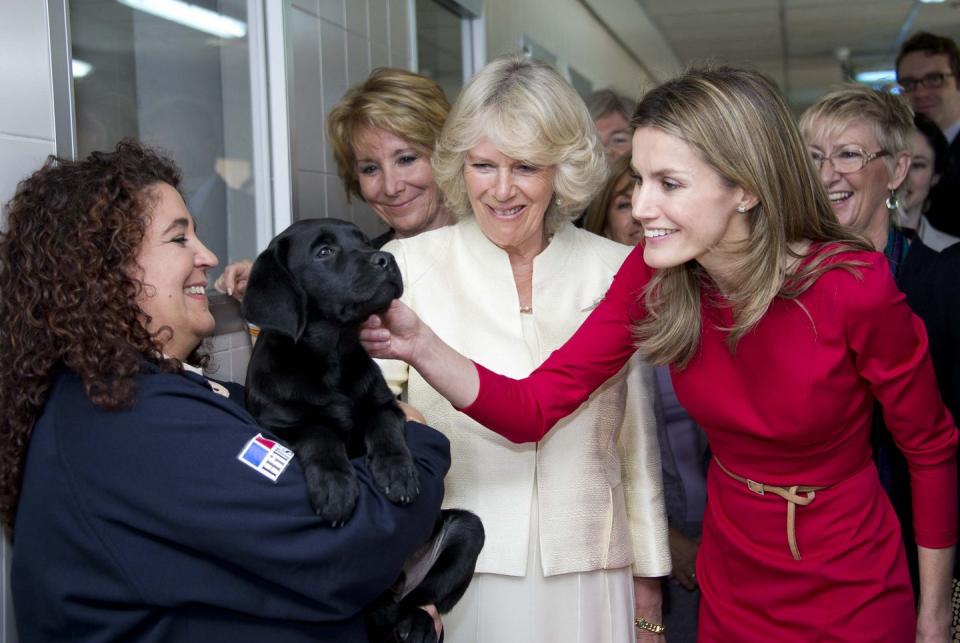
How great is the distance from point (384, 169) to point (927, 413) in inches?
59.3

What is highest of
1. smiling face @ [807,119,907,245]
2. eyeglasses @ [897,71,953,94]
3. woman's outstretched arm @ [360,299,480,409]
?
eyeglasses @ [897,71,953,94]

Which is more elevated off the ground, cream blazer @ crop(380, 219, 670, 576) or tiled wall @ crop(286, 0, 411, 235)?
tiled wall @ crop(286, 0, 411, 235)

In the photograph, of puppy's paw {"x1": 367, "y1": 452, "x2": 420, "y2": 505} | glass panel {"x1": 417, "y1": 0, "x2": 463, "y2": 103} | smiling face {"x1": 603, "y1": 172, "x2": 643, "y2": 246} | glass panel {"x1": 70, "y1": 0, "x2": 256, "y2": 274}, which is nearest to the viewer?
puppy's paw {"x1": 367, "y1": 452, "x2": 420, "y2": 505}

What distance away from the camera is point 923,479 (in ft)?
5.54

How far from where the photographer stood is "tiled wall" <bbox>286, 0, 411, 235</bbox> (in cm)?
295

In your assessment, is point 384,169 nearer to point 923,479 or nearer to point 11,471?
point 11,471

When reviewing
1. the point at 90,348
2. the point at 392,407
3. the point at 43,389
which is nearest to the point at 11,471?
the point at 43,389

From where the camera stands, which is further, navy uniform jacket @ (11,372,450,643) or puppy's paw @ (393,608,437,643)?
→ puppy's paw @ (393,608,437,643)

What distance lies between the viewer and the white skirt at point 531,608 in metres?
1.91

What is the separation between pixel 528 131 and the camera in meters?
1.98

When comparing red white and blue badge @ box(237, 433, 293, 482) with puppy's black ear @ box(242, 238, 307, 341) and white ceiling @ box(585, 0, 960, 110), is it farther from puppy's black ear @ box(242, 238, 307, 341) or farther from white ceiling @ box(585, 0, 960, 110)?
white ceiling @ box(585, 0, 960, 110)

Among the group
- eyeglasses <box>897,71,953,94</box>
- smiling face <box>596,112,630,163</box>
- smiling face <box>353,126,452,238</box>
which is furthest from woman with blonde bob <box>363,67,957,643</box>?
eyeglasses <box>897,71,953,94</box>

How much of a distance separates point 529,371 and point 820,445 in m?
0.59

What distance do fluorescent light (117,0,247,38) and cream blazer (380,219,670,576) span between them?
1.00 metres
